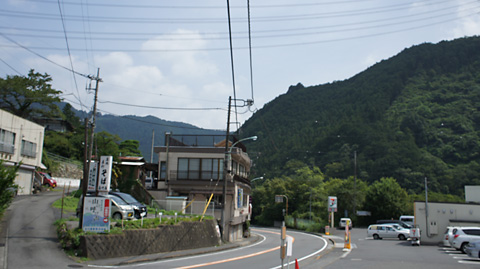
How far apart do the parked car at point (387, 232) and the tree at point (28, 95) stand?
47.9m

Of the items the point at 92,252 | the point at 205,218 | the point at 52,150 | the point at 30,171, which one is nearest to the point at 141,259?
the point at 92,252

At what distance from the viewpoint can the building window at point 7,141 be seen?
104 ft

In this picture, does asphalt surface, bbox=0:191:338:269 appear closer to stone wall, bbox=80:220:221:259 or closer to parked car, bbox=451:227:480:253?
stone wall, bbox=80:220:221:259

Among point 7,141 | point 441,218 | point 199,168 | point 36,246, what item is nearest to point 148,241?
point 36,246

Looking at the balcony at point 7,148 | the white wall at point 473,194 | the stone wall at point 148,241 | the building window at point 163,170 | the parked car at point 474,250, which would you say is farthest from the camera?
the white wall at point 473,194

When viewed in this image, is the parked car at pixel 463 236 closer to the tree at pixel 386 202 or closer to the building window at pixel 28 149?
the building window at pixel 28 149

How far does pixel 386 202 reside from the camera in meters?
66.7

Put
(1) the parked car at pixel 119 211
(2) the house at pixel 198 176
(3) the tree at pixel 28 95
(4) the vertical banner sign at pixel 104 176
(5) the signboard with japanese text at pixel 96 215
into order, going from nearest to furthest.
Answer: (5) the signboard with japanese text at pixel 96 215
(4) the vertical banner sign at pixel 104 176
(1) the parked car at pixel 119 211
(2) the house at pixel 198 176
(3) the tree at pixel 28 95

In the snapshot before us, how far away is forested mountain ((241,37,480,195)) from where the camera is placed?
103 metres

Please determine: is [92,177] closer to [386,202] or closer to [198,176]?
[198,176]

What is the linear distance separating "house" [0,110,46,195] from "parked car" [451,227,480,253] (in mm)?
33198

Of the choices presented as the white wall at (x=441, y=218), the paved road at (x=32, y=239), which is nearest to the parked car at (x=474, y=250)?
the white wall at (x=441, y=218)

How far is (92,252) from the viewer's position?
55.2ft

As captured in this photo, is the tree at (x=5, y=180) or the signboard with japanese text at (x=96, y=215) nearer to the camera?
the tree at (x=5, y=180)
